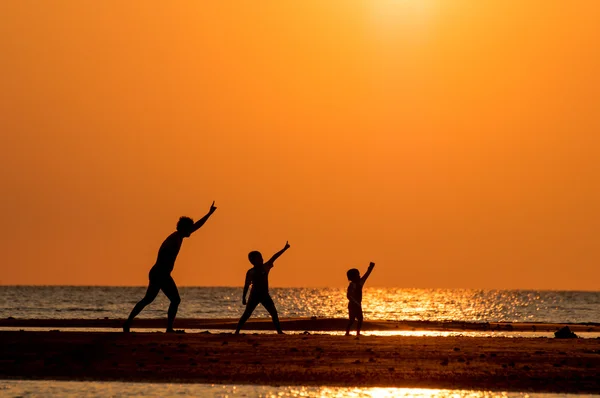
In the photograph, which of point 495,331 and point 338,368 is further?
point 495,331

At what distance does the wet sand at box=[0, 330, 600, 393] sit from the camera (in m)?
A: 19.9

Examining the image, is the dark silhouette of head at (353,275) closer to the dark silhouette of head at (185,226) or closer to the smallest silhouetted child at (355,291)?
the smallest silhouetted child at (355,291)

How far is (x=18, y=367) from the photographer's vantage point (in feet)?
70.7

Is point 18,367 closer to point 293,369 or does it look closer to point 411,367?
point 293,369

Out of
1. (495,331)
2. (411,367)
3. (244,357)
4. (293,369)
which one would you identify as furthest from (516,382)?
(495,331)

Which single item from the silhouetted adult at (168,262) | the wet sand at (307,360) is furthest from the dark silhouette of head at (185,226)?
the wet sand at (307,360)

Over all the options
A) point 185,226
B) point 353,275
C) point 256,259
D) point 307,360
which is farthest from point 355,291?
point 307,360

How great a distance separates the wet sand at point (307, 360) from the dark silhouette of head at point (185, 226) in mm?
2296

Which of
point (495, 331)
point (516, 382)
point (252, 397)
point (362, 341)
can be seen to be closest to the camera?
point (252, 397)

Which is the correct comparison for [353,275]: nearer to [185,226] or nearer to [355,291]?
[355,291]

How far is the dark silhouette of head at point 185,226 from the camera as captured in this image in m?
26.7

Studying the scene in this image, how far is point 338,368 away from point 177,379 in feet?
9.72

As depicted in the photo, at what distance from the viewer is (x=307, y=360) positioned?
2219cm

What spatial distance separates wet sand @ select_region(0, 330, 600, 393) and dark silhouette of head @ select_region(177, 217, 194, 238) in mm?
2296
